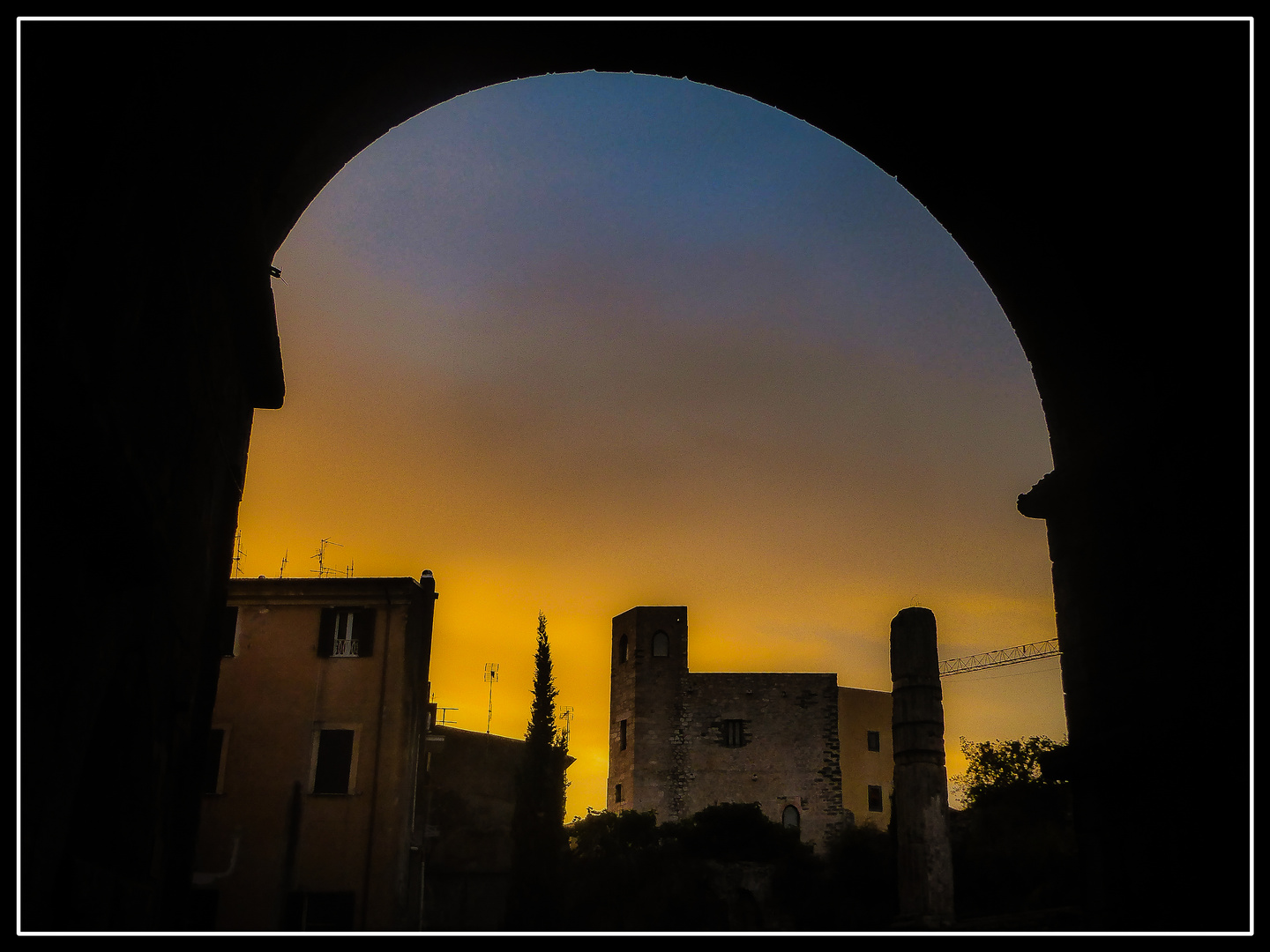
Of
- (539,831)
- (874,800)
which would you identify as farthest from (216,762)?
(874,800)

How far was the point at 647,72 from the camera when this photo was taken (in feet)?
17.2

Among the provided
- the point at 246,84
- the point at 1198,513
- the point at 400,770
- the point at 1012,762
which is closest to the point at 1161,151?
the point at 1198,513

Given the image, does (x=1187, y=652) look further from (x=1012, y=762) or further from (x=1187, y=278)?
(x=1012, y=762)

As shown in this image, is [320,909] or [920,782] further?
[320,909]

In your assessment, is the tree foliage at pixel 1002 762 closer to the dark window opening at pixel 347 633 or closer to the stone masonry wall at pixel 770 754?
the stone masonry wall at pixel 770 754

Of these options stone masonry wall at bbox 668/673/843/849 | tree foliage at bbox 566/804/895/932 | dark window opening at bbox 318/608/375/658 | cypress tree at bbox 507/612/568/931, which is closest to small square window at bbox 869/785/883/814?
stone masonry wall at bbox 668/673/843/849

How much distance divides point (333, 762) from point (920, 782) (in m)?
10.1

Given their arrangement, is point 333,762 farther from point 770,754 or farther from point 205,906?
point 770,754

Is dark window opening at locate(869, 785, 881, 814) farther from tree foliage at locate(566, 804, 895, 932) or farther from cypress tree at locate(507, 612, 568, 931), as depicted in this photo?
cypress tree at locate(507, 612, 568, 931)

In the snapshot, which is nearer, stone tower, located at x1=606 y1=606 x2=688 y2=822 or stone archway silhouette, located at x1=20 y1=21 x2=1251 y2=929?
stone archway silhouette, located at x1=20 y1=21 x2=1251 y2=929

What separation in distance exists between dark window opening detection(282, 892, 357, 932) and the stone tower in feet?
68.2

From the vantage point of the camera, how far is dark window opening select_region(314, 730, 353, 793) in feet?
57.9

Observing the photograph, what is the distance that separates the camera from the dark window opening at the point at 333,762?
17641 millimetres

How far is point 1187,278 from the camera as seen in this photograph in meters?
3.69
